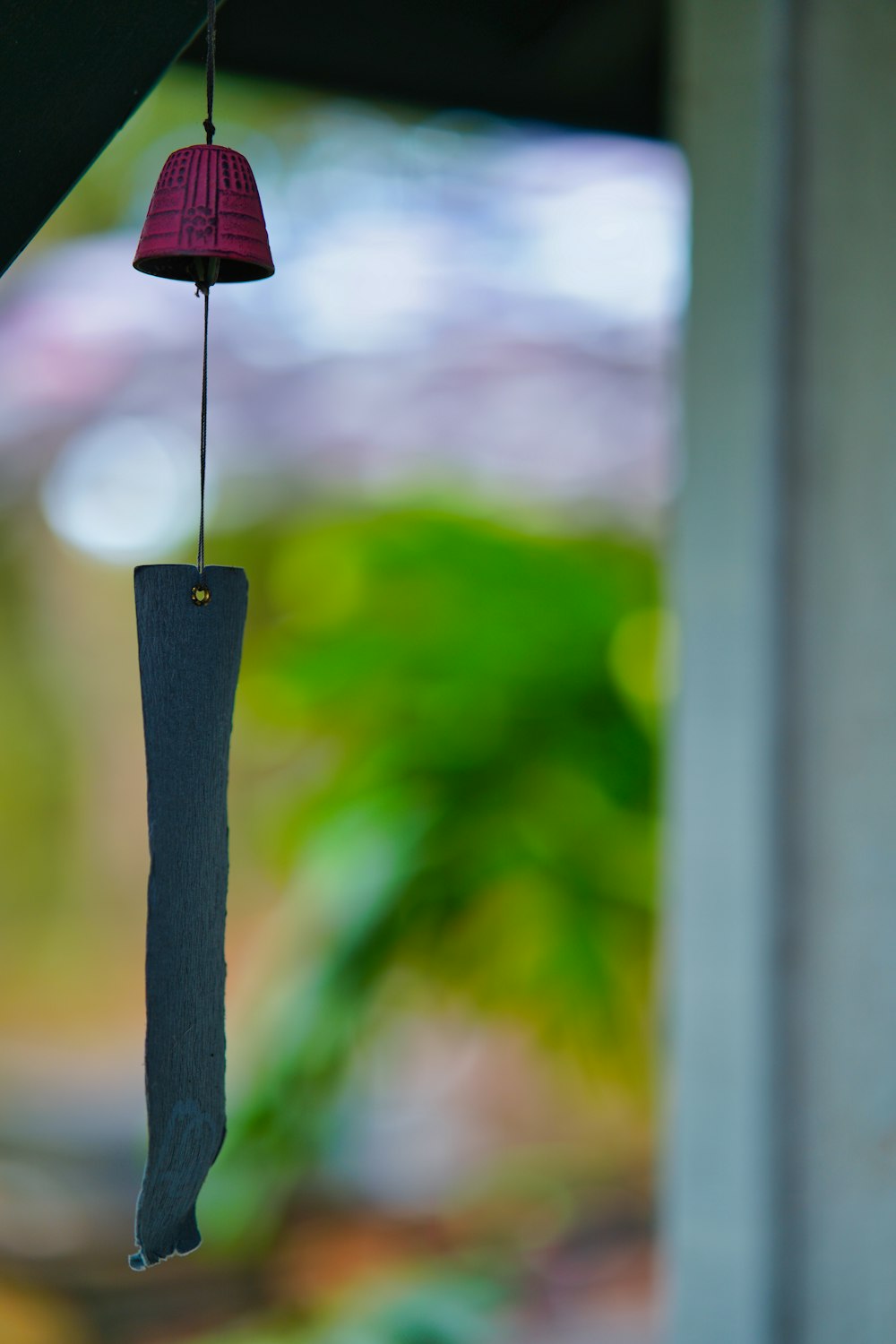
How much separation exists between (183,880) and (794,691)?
3.26 ft

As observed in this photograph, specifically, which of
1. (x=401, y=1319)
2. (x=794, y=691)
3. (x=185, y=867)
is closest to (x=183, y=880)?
(x=185, y=867)

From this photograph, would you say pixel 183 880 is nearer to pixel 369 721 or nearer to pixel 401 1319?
pixel 369 721

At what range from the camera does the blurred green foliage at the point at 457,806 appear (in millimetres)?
1928

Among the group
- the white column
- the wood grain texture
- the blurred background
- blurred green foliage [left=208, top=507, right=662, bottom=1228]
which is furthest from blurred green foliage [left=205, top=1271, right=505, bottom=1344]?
the wood grain texture

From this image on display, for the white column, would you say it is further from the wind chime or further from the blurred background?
the wind chime

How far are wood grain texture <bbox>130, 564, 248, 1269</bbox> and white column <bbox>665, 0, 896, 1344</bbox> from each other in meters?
0.95

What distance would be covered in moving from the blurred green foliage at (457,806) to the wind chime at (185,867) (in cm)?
160

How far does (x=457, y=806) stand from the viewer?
6.43ft

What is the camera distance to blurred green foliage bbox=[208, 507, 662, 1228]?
1.93m

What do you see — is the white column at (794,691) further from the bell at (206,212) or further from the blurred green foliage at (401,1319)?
the bell at (206,212)

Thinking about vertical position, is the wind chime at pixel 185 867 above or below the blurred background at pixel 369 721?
below

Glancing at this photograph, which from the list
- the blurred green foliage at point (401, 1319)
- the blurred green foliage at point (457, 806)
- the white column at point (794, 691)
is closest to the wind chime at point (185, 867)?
the white column at point (794, 691)

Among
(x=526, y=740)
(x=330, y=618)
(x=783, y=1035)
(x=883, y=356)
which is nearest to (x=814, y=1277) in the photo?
(x=783, y=1035)

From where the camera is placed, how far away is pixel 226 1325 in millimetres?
2285
